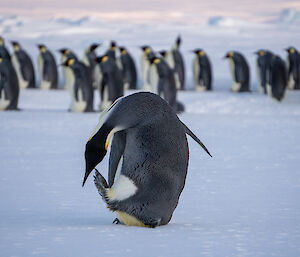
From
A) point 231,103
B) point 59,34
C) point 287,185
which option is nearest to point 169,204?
point 287,185

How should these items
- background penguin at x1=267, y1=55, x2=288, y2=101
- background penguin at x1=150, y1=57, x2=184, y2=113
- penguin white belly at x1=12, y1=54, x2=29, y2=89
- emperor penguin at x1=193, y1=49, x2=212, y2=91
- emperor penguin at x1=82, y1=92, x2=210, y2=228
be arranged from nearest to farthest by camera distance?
emperor penguin at x1=82, y1=92, x2=210, y2=228, background penguin at x1=150, y1=57, x2=184, y2=113, background penguin at x1=267, y1=55, x2=288, y2=101, penguin white belly at x1=12, y1=54, x2=29, y2=89, emperor penguin at x1=193, y1=49, x2=212, y2=91

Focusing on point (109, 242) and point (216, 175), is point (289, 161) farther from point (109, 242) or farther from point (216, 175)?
point (109, 242)

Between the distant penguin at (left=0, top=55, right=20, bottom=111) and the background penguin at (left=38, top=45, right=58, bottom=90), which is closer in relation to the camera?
the distant penguin at (left=0, top=55, right=20, bottom=111)

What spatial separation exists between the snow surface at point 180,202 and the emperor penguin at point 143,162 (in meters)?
0.07

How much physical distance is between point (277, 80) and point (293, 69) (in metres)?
2.52

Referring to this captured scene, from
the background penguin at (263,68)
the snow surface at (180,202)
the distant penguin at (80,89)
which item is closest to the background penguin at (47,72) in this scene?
the background penguin at (263,68)

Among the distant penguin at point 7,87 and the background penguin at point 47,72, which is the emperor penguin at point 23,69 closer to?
the background penguin at point 47,72

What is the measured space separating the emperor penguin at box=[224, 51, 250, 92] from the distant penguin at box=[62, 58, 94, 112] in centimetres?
549

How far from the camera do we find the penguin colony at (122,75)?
29.9 feet

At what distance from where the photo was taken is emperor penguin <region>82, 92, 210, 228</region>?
2.41 metres

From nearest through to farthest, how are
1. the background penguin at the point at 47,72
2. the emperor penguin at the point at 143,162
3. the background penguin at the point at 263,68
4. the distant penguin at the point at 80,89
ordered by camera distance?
the emperor penguin at the point at 143,162
the distant penguin at the point at 80,89
the background penguin at the point at 263,68
the background penguin at the point at 47,72

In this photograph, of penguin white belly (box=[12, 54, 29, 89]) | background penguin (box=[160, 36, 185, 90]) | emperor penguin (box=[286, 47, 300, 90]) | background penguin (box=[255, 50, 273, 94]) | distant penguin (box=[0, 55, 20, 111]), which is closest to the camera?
distant penguin (box=[0, 55, 20, 111])

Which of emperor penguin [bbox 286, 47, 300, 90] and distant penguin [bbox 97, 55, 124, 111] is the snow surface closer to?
distant penguin [bbox 97, 55, 124, 111]

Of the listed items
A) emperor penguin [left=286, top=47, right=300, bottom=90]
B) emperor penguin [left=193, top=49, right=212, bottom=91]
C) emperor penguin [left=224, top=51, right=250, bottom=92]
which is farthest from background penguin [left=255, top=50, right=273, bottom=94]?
emperor penguin [left=193, top=49, right=212, bottom=91]
